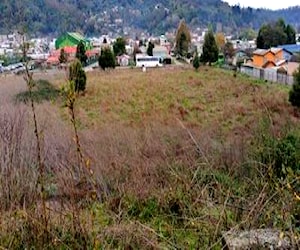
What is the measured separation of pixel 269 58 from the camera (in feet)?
72.8

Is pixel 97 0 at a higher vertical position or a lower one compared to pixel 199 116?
higher

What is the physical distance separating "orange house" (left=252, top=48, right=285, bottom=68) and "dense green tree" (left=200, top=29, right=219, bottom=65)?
10.5ft

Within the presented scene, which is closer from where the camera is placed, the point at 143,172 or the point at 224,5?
the point at 143,172

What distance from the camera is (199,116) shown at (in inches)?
480

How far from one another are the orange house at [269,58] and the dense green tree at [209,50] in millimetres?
3206

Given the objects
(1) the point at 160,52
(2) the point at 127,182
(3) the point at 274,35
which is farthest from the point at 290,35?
(2) the point at 127,182

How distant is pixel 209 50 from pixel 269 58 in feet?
13.4

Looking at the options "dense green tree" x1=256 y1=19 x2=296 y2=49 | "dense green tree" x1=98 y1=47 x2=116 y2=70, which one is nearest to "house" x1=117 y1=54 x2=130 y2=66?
"dense green tree" x1=98 y1=47 x2=116 y2=70

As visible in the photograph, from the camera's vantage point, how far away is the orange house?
71.2 ft

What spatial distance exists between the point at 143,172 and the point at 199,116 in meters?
8.79

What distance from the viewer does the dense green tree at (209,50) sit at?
19.5 meters

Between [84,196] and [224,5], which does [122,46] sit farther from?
[224,5]

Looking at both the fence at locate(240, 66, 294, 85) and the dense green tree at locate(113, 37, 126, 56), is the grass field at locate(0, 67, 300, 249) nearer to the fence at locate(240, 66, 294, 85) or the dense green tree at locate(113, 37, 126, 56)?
the fence at locate(240, 66, 294, 85)

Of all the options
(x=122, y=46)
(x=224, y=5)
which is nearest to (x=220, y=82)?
(x=122, y=46)
